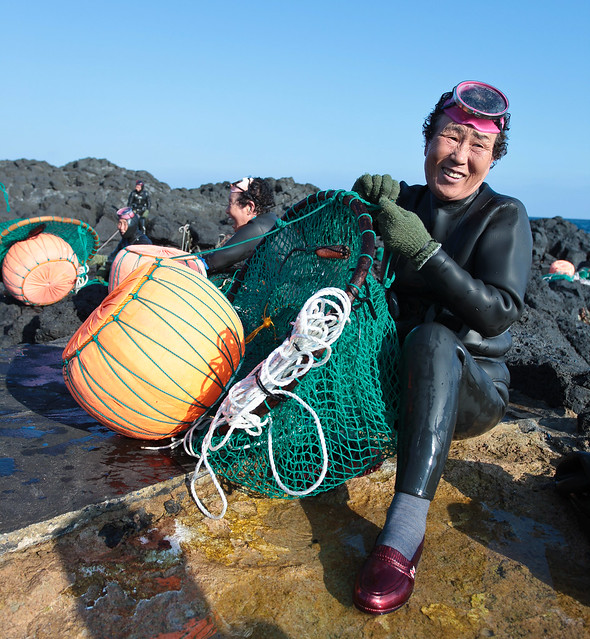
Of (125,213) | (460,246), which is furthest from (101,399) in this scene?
(125,213)

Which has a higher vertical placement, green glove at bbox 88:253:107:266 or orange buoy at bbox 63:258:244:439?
orange buoy at bbox 63:258:244:439

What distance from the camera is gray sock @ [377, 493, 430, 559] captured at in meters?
1.70

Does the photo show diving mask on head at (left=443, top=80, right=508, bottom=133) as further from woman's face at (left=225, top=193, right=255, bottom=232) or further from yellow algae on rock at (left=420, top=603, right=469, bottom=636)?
woman's face at (left=225, top=193, right=255, bottom=232)

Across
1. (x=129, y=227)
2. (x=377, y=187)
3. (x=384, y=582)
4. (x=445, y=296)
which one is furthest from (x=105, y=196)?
(x=384, y=582)

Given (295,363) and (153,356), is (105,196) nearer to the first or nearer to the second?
(153,356)

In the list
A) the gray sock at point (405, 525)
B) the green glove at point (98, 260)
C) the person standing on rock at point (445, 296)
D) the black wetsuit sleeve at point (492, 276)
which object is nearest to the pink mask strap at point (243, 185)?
the person standing on rock at point (445, 296)

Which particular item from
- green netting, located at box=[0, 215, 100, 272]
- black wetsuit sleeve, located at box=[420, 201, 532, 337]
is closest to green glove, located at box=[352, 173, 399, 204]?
black wetsuit sleeve, located at box=[420, 201, 532, 337]

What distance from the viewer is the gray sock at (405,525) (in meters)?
1.70

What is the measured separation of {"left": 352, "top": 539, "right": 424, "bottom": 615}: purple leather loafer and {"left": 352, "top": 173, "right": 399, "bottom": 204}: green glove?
4.74 ft

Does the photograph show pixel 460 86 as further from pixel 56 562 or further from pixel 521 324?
pixel 521 324

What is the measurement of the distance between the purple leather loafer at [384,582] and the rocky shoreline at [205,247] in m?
1.59

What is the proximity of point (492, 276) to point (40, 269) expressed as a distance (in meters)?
5.88

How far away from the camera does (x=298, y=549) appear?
192 centimetres

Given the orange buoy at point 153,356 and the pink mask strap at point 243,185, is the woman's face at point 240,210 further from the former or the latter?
the orange buoy at point 153,356
